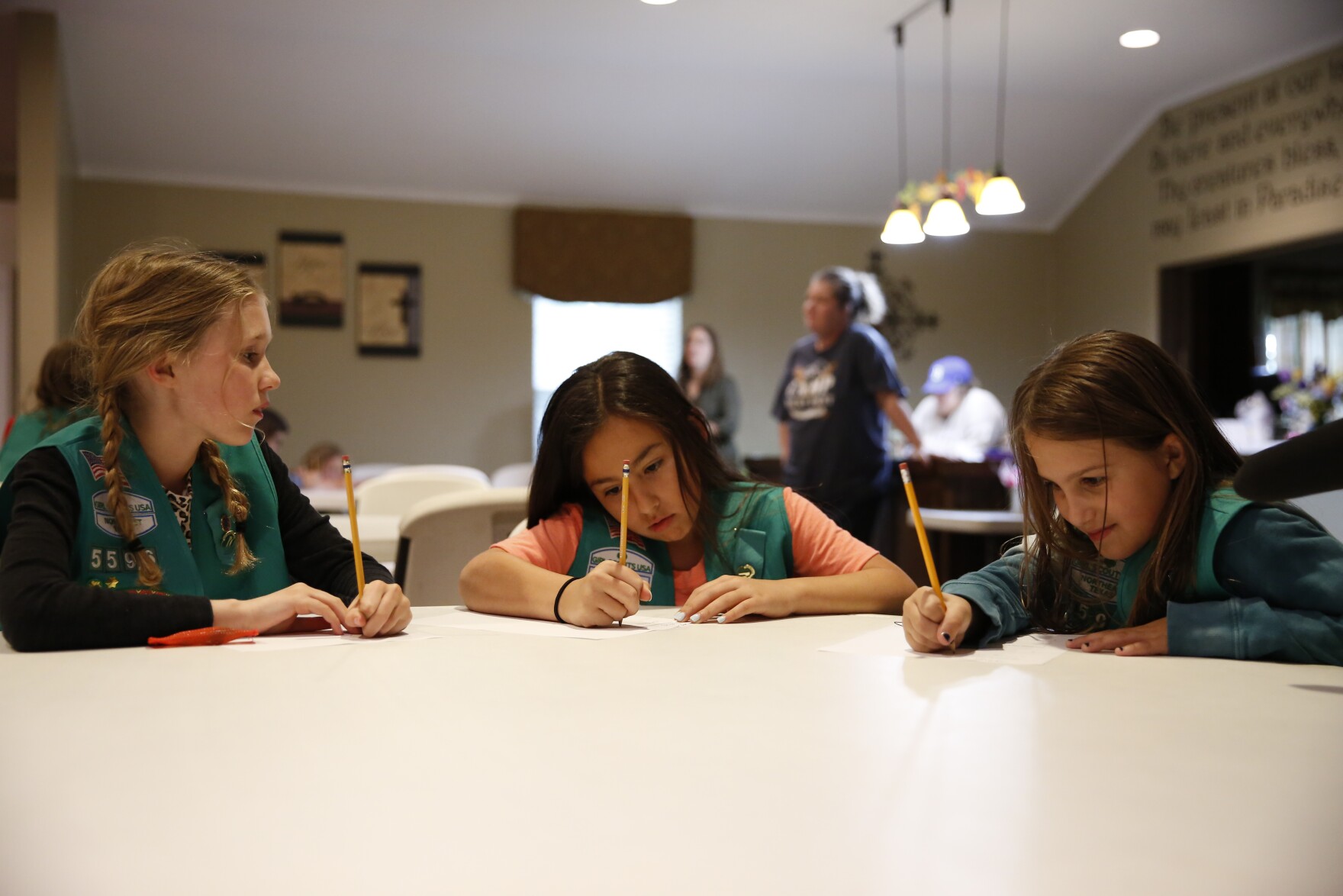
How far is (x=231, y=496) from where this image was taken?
1500mm

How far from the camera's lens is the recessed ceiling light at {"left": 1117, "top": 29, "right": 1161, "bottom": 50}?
645 centimetres

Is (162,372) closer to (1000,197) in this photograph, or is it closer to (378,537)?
(378,537)

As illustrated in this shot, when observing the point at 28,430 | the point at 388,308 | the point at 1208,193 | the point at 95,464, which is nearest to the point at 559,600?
the point at 95,464

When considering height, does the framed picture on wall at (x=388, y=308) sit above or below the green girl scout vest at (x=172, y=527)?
above

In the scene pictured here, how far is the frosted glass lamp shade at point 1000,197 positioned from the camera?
198 inches

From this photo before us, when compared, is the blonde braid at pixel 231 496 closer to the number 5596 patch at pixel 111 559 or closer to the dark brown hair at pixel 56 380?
the number 5596 patch at pixel 111 559

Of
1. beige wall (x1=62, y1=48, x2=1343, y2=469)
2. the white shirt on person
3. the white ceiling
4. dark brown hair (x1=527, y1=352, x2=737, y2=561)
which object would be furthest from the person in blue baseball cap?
dark brown hair (x1=527, y1=352, x2=737, y2=561)

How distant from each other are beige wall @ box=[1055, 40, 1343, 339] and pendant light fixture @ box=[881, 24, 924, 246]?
67.0 inches

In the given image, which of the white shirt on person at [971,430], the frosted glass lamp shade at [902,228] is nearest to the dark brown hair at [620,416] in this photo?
the frosted glass lamp shade at [902,228]

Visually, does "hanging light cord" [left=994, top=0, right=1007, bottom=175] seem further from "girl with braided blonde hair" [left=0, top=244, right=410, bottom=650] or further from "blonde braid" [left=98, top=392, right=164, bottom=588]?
"blonde braid" [left=98, top=392, right=164, bottom=588]

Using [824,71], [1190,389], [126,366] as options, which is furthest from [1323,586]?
[824,71]

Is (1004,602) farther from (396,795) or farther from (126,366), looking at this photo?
(126,366)

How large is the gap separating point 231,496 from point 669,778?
3.30 feet

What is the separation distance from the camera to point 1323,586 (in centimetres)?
112
